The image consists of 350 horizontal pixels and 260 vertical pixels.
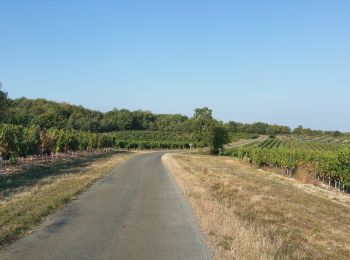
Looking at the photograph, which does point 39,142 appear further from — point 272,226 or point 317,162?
point 272,226

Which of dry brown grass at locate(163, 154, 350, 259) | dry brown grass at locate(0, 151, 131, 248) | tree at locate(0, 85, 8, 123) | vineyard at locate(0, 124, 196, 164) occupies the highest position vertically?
tree at locate(0, 85, 8, 123)

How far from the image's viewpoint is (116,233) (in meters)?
11.3

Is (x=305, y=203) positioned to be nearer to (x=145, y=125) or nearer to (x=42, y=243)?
(x=42, y=243)

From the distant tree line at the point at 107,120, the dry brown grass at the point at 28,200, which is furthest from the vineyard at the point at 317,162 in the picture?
the distant tree line at the point at 107,120

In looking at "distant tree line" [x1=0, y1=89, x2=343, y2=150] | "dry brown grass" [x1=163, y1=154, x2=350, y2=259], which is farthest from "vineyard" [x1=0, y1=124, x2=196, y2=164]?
"distant tree line" [x1=0, y1=89, x2=343, y2=150]

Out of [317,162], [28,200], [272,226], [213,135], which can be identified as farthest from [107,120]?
[272,226]

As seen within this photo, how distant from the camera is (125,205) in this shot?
1639 cm

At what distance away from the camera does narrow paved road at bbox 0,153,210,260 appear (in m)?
9.27

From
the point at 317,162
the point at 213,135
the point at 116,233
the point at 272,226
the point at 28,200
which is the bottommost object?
the point at 272,226

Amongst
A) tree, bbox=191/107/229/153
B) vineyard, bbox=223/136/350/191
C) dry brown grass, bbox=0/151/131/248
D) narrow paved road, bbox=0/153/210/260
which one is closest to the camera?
narrow paved road, bbox=0/153/210/260

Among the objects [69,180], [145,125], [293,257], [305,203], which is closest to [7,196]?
[69,180]

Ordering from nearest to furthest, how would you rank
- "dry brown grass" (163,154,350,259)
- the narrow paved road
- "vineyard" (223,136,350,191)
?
the narrow paved road, "dry brown grass" (163,154,350,259), "vineyard" (223,136,350,191)

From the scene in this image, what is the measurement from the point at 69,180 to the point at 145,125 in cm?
14693

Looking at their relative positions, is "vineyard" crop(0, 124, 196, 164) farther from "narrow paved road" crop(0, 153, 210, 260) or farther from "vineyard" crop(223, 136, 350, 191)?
"vineyard" crop(223, 136, 350, 191)
